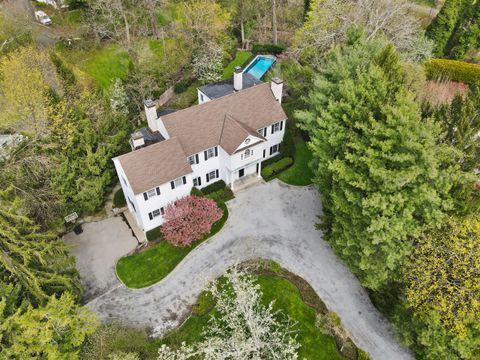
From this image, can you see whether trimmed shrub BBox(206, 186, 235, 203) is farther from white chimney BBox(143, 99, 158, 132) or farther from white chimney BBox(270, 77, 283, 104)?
white chimney BBox(270, 77, 283, 104)

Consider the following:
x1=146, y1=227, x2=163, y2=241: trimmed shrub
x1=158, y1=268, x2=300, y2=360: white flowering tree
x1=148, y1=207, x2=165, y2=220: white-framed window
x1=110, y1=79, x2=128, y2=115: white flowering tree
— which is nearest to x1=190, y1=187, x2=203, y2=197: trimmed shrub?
x1=148, y1=207, x2=165, y2=220: white-framed window

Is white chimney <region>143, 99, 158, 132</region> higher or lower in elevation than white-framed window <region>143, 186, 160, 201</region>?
higher

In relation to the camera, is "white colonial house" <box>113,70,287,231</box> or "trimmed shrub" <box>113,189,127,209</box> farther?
"trimmed shrub" <box>113,189,127,209</box>

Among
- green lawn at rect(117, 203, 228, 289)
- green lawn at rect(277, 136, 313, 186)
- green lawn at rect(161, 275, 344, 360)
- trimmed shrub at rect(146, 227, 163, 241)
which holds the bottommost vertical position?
green lawn at rect(161, 275, 344, 360)

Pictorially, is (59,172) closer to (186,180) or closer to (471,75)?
(186,180)

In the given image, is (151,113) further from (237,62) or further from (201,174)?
(237,62)

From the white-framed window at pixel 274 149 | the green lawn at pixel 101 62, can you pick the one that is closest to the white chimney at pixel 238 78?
the white-framed window at pixel 274 149
